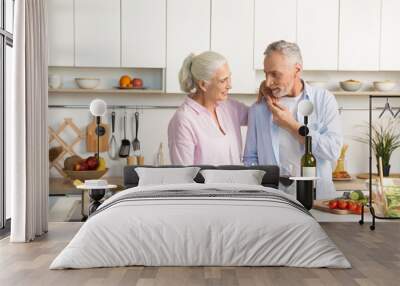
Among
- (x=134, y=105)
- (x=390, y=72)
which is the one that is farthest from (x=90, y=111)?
(x=390, y=72)

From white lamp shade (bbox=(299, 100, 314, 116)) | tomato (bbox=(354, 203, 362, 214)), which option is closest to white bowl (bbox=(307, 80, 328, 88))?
white lamp shade (bbox=(299, 100, 314, 116))

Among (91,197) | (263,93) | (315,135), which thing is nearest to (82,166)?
(91,197)

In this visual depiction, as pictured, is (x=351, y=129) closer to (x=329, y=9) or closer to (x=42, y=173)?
(x=329, y=9)

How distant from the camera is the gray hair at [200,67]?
287 inches

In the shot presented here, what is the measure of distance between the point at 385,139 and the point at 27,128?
3.98 metres

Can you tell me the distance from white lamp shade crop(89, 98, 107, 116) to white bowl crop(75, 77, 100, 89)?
0.71 feet

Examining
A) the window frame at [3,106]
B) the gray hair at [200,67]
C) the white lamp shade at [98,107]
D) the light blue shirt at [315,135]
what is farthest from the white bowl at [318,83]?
the window frame at [3,106]

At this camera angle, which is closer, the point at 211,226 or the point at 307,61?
the point at 211,226

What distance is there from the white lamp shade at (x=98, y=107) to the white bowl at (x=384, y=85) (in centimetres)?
300

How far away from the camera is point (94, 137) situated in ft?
24.2

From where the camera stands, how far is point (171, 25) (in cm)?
729

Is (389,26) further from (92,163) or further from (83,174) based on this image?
(83,174)

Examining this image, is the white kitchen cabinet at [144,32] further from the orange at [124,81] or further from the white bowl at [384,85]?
the white bowl at [384,85]

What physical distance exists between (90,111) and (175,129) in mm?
959
